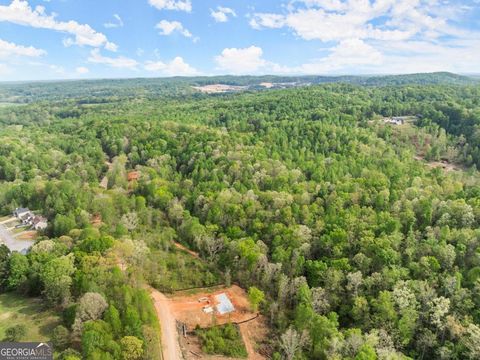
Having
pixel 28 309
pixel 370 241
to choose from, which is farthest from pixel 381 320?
pixel 28 309

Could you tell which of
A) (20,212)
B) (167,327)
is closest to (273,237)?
(167,327)

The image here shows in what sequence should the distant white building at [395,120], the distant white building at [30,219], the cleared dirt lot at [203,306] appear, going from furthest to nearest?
1. the distant white building at [395,120]
2. the distant white building at [30,219]
3. the cleared dirt lot at [203,306]

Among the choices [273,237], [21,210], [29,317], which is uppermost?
[273,237]

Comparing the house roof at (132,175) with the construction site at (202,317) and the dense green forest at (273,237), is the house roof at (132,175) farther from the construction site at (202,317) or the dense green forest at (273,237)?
the construction site at (202,317)

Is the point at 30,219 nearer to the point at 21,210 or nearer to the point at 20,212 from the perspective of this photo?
the point at 20,212

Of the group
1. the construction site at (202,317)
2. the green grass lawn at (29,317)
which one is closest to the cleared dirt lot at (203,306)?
the construction site at (202,317)

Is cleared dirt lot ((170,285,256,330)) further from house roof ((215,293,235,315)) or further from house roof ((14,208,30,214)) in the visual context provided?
house roof ((14,208,30,214))

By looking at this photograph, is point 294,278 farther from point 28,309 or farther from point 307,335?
point 28,309
